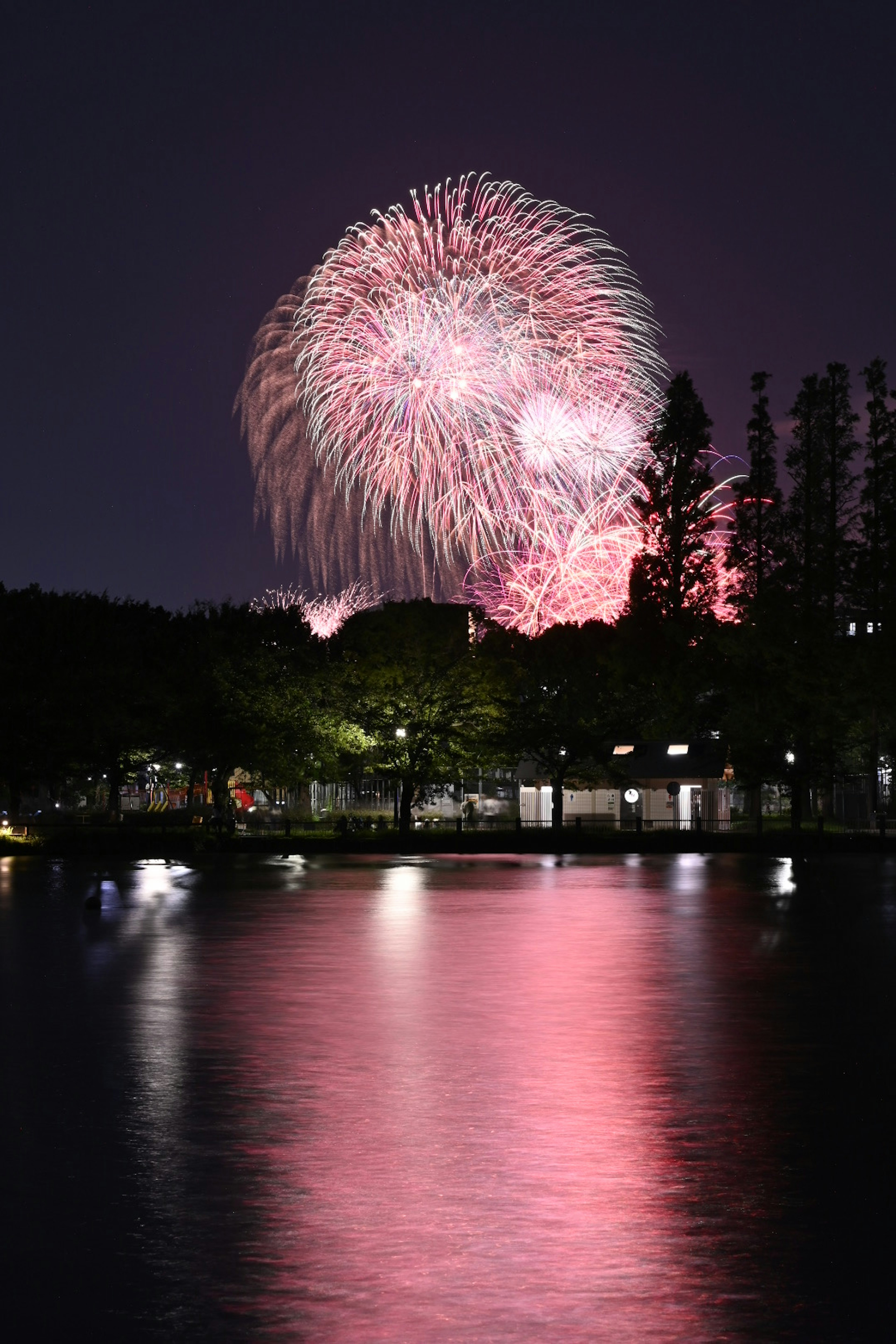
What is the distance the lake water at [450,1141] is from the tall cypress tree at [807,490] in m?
62.7

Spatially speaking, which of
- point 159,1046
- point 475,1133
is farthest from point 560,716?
point 475,1133

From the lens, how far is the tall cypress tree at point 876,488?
8144cm

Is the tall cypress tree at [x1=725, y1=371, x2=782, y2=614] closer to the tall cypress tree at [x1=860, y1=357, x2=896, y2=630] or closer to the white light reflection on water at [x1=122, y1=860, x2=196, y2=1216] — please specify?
the tall cypress tree at [x1=860, y1=357, x2=896, y2=630]

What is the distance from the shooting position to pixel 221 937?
1054 inches

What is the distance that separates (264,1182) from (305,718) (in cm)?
6749

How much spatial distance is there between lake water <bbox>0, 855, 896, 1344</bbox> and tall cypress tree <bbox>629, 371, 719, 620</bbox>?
67.3 m

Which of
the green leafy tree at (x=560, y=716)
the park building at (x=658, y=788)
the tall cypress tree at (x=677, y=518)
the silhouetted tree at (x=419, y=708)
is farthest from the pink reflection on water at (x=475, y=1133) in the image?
the tall cypress tree at (x=677, y=518)

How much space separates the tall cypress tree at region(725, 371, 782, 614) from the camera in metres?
90.2

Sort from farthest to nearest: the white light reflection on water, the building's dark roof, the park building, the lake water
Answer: the building's dark roof
the park building
the white light reflection on water
the lake water

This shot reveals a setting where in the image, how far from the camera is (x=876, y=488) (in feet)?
273

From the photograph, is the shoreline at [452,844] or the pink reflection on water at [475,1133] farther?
the shoreline at [452,844]

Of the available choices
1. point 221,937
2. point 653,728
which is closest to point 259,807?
point 653,728

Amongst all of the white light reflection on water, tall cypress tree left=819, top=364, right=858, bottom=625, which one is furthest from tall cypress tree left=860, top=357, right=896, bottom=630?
the white light reflection on water

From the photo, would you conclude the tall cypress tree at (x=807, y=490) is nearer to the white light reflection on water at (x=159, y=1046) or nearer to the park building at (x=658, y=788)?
the park building at (x=658, y=788)
